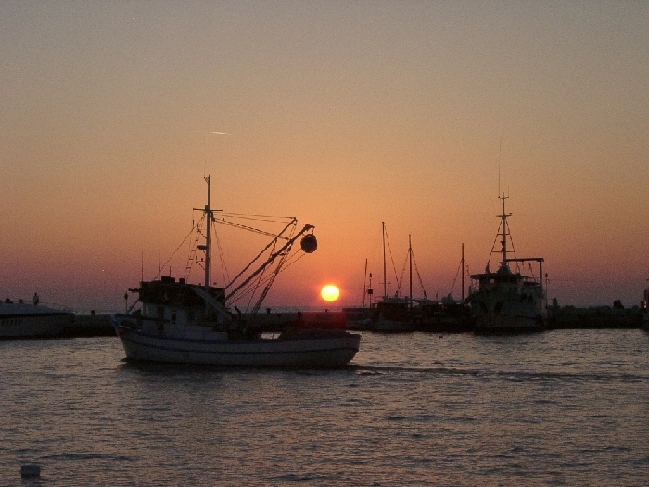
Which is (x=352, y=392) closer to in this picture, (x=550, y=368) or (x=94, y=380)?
(x=94, y=380)

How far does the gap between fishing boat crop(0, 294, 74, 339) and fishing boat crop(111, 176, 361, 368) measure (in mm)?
32332

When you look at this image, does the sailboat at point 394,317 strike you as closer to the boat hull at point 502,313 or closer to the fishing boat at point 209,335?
the boat hull at point 502,313

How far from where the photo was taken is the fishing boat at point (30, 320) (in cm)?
8725

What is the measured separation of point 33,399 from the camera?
1528 inches

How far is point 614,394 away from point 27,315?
64.5 metres

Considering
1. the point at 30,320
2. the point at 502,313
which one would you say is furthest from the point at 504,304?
the point at 30,320

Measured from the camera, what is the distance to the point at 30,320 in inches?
3499

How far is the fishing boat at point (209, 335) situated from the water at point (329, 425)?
149cm

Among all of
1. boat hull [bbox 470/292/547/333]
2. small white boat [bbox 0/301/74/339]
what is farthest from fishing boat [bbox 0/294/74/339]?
boat hull [bbox 470/292/547/333]

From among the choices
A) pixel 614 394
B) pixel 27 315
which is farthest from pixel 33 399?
pixel 27 315

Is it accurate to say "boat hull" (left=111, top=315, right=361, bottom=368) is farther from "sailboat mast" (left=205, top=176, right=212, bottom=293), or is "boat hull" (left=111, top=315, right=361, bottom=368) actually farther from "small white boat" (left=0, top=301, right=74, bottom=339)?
"small white boat" (left=0, top=301, right=74, bottom=339)

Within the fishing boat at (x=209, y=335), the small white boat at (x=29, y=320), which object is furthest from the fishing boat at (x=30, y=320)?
the fishing boat at (x=209, y=335)

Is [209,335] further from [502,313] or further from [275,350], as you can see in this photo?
[502,313]

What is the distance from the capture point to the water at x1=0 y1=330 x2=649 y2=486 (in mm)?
23078
